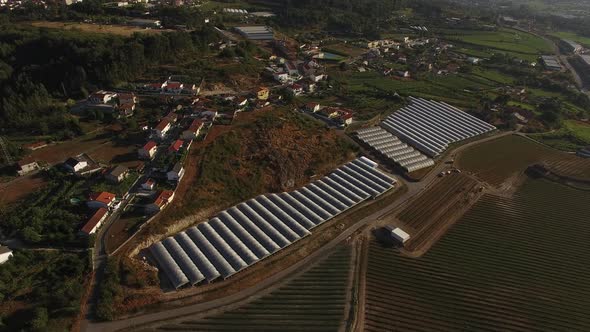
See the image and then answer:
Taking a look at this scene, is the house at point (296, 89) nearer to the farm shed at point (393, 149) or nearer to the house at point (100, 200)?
the farm shed at point (393, 149)

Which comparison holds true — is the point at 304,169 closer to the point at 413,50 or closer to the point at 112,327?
the point at 112,327

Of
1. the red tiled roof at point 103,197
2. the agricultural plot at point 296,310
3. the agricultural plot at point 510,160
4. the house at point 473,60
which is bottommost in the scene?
the agricultural plot at point 296,310

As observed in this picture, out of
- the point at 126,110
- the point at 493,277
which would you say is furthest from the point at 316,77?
the point at 493,277

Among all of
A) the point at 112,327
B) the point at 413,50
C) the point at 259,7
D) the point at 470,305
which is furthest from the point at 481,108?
the point at 259,7

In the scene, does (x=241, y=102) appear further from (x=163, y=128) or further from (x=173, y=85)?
(x=163, y=128)

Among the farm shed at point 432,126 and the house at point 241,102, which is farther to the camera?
the farm shed at point 432,126

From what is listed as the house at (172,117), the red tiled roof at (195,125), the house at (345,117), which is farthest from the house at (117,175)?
the house at (345,117)
